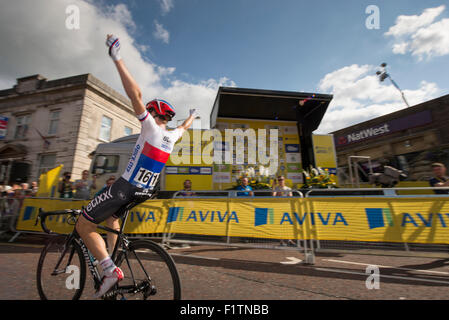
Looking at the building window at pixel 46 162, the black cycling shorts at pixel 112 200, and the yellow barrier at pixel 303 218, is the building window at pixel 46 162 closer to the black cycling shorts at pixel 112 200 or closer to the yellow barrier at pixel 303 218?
the yellow barrier at pixel 303 218

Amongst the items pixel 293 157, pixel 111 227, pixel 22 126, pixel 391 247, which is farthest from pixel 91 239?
pixel 22 126

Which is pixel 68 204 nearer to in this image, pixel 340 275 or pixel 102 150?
pixel 102 150

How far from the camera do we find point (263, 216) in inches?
197

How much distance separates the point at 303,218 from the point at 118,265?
3621 mm

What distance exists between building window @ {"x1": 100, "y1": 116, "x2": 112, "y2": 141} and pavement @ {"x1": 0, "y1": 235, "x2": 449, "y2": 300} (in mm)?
15344

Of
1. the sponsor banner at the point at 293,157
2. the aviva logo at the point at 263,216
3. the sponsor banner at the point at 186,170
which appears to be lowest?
the aviva logo at the point at 263,216

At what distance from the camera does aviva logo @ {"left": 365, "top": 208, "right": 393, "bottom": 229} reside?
422cm

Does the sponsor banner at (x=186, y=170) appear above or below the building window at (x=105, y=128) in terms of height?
below

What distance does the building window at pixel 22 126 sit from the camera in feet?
63.0

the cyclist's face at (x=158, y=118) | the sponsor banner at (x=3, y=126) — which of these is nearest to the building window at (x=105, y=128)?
the sponsor banner at (x=3, y=126)

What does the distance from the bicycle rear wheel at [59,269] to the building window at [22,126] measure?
22423 mm

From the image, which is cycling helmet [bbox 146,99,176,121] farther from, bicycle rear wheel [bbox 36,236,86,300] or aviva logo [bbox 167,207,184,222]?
aviva logo [bbox 167,207,184,222]
